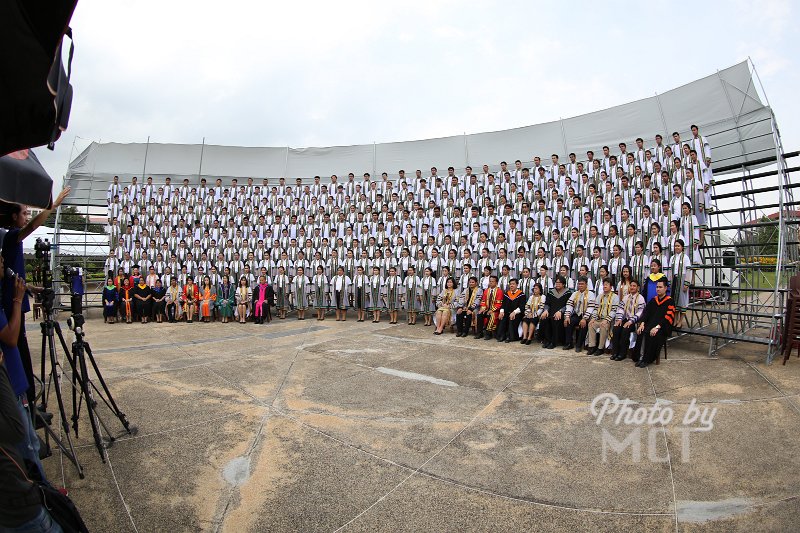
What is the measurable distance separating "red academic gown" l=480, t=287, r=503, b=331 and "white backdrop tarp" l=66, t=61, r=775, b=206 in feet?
22.0

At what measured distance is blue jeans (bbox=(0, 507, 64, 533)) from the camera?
1.94 m

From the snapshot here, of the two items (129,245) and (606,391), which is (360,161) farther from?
(606,391)

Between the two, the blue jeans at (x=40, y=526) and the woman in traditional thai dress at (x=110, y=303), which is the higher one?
the woman in traditional thai dress at (x=110, y=303)

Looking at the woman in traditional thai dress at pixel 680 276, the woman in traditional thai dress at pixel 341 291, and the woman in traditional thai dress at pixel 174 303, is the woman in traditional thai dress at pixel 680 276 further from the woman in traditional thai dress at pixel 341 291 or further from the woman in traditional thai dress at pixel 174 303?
the woman in traditional thai dress at pixel 174 303

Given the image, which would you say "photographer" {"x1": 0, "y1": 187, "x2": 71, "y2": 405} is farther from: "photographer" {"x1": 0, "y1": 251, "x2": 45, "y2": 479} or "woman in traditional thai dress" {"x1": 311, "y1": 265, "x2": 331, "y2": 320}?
"woman in traditional thai dress" {"x1": 311, "y1": 265, "x2": 331, "y2": 320}

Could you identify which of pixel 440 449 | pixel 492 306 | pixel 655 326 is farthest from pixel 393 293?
pixel 440 449

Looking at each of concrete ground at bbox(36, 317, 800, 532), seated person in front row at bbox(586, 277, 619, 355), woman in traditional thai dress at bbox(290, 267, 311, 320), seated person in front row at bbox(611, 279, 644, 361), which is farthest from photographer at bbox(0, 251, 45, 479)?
woman in traditional thai dress at bbox(290, 267, 311, 320)

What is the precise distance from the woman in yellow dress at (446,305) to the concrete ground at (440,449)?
309cm

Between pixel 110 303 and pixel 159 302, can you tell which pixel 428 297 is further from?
pixel 110 303

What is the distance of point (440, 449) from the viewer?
429 centimetres

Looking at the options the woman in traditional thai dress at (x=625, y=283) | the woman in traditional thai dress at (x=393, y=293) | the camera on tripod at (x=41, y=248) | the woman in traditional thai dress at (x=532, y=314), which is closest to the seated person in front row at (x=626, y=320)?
the woman in traditional thai dress at (x=625, y=283)

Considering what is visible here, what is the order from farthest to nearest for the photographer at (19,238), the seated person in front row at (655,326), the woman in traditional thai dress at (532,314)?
1. the woman in traditional thai dress at (532,314)
2. the seated person in front row at (655,326)
3. the photographer at (19,238)

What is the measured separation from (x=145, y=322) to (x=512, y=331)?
31.9 ft

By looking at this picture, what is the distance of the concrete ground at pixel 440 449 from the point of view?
325cm
